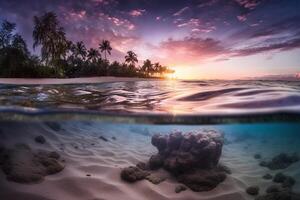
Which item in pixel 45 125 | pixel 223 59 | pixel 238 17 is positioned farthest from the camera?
pixel 45 125

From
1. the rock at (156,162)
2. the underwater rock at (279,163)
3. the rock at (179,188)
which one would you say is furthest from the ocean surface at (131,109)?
the underwater rock at (279,163)

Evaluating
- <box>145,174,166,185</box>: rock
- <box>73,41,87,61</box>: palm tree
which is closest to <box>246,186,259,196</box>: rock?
<box>145,174,166,185</box>: rock

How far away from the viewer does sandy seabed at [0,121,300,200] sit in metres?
7.83

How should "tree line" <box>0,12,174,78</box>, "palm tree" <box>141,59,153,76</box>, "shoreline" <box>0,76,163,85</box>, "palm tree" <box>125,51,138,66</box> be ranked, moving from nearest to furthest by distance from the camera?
"tree line" <box>0,12,174,78</box>
"palm tree" <box>125,51,138,66</box>
"palm tree" <box>141,59,153,76</box>
"shoreline" <box>0,76,163,85</box>

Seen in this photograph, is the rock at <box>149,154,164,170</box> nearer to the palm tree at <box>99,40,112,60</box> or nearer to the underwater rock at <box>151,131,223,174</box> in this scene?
the underwater rock at <box>151,131,223,174</box>

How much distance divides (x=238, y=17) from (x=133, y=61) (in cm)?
307

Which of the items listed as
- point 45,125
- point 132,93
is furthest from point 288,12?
point 45,125

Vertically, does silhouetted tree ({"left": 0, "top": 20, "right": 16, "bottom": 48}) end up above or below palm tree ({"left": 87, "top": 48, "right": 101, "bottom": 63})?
above

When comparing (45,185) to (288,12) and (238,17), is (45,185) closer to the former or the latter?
(238,17)

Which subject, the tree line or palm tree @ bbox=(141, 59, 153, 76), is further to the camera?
palm tree @ bbox=(141, 59, 153, 76)

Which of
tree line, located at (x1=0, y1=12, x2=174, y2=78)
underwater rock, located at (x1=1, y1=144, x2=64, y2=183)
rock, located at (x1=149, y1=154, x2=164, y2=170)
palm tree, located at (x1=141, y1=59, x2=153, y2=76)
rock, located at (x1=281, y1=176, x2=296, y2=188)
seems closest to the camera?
tree line, located at (x1=0, y1=12, x2=174, y2=78)

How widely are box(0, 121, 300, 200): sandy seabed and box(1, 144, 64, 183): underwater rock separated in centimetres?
18

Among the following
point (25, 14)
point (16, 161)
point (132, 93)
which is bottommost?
point (16, 161)

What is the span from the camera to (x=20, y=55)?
705cm
